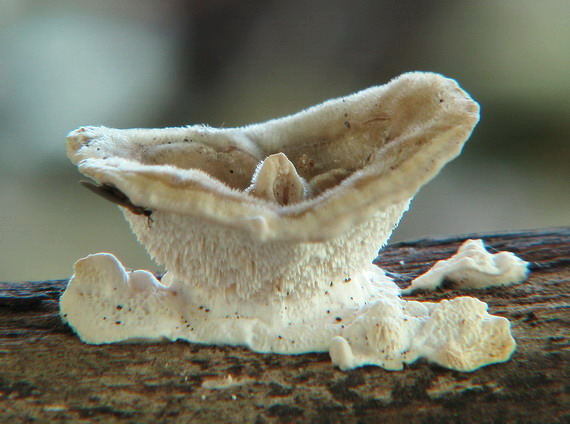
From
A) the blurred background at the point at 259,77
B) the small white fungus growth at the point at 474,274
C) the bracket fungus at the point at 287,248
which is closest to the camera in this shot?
the bracket fungus at the point at 287,248

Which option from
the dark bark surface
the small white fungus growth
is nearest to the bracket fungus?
the dark bark surface

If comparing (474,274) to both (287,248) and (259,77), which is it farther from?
(259,77)

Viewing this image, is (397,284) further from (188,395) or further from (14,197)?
(14,197)

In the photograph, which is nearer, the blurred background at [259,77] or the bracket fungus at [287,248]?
the bracket fungus at [287,248]

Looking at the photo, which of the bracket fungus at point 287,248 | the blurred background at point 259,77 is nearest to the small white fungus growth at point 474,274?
the bracket fungus at point 287,248

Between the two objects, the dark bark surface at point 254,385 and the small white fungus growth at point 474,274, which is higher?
the small white fungus growth at point 474,274

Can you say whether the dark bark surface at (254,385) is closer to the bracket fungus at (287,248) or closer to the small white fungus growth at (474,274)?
the bracket fungus at (287,248)

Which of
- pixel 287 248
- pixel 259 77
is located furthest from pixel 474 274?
pixel 259 77

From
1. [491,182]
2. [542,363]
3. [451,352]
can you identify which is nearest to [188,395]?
[451,352]
